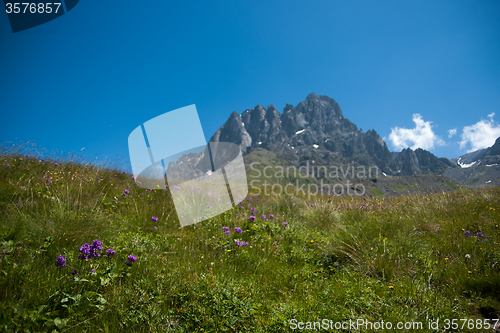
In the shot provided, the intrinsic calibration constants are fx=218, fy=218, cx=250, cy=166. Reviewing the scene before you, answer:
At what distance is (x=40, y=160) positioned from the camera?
6.32m

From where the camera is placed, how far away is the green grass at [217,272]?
1.86m

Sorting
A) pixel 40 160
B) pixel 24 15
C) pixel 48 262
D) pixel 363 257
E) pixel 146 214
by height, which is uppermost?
pixel 24 15

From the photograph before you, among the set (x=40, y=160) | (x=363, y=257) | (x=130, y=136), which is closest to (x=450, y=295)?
(x=363, y=257)

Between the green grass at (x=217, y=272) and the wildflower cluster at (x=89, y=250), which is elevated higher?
the wildflower cluster at (x=89, y=250)

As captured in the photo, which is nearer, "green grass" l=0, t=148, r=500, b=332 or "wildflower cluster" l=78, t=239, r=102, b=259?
"green grass" l=0, t=148, r=500, b=332

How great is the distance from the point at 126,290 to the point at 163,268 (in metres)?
0.50

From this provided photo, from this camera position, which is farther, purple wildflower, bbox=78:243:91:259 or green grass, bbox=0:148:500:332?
purple wildflower, bbox=78:243:91:259

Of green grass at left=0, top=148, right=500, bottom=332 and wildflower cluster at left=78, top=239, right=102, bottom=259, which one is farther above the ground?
wildflower cluster at left=78, top=239, right=102, bottom=259

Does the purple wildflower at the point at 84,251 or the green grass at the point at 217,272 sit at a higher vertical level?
the purple wildflower at the point at 84,251

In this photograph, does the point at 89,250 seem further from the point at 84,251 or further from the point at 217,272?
the point at 217,272

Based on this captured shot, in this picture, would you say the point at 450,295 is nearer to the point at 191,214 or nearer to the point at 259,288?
the point at 259,288

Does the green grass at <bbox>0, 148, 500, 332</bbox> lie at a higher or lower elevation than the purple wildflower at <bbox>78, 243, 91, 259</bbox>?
lower

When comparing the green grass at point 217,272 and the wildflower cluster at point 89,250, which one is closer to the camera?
the green grass at point 217,272

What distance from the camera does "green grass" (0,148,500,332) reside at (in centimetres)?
186
